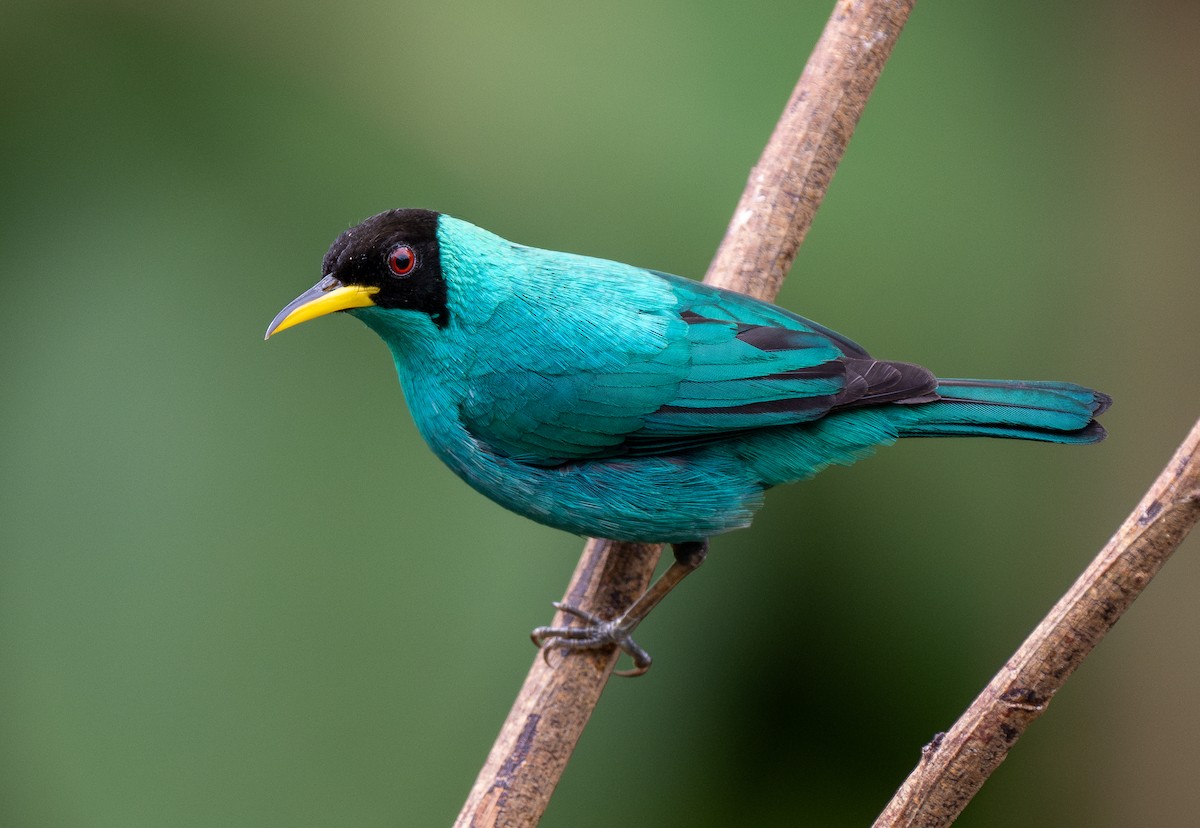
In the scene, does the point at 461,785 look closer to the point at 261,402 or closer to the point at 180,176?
→ the point at 261,402

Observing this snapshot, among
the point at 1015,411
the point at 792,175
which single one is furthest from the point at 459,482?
the point at 1015,411

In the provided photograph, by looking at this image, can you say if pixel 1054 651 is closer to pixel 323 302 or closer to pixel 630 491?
pixel 630 491

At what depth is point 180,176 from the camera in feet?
13.1

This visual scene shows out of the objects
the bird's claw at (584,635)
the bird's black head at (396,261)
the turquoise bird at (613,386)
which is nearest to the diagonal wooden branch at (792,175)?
the bird's claw at (584,635)

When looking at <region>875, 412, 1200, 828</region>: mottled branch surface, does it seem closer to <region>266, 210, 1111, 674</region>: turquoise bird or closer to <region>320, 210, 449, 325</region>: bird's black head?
<region>266, 210, 1111, 674</region>: turquoise bird

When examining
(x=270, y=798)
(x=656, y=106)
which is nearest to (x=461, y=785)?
(x=270, y=798)

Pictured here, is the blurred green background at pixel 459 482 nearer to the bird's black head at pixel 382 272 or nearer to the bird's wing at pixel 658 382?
the bird's wing at pixel 658 382

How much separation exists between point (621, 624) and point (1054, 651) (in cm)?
130

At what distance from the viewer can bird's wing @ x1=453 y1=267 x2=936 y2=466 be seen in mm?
3006

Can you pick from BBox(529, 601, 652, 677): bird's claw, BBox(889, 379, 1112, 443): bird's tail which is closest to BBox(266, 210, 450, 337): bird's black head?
BBox(529, 601, 652, 677): bird's claw

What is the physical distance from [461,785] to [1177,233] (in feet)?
10.3

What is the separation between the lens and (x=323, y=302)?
292 cm

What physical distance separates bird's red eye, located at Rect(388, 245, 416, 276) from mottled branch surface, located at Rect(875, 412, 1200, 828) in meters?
1.62

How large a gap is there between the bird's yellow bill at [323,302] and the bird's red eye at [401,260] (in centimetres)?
7
